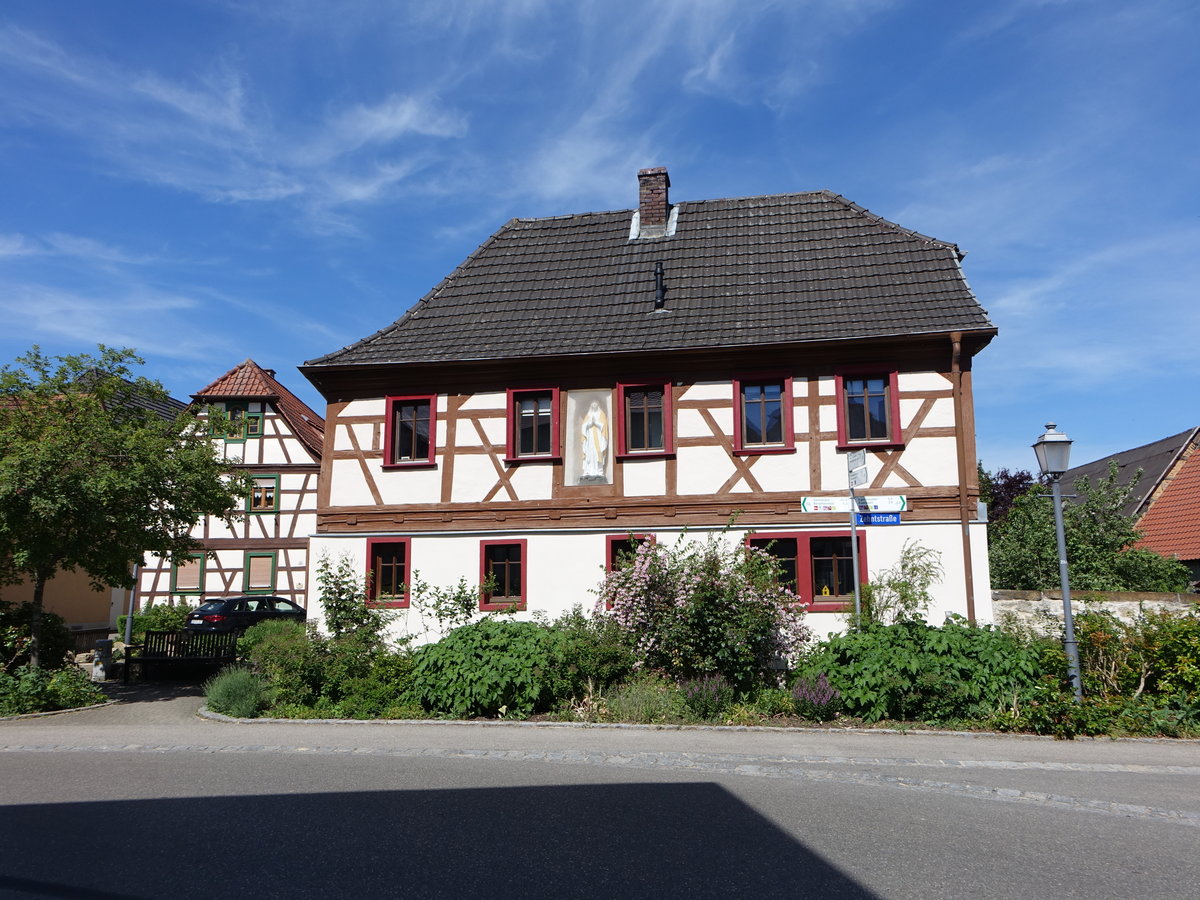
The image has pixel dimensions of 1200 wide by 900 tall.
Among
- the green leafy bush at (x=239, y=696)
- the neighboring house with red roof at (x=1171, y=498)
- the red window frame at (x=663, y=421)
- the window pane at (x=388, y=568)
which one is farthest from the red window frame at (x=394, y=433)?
the neighboring house with red roof at (x=1171, y=498)

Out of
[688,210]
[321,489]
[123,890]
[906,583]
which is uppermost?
[688,210]

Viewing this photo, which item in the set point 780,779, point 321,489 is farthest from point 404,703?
point 780,779

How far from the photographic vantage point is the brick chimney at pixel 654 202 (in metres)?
19.5

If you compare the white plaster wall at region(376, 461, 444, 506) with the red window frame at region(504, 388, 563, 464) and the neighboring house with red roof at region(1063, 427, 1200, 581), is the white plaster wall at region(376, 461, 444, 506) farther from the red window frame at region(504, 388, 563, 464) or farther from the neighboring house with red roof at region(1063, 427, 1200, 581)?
the neighboring house with red roof at region(1063, 427, 1200, 581)

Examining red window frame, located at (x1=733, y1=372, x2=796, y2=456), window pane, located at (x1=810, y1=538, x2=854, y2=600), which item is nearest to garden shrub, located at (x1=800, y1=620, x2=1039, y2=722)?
window pane, located at (x1=810, y1=538, x2=854, y2=600)

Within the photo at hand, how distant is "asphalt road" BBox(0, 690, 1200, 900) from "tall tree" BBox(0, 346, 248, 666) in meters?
4.15

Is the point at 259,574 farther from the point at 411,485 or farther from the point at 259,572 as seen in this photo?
the point at 411,485

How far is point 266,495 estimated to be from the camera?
30.5m

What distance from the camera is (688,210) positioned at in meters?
19.8

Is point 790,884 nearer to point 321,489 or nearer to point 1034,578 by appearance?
point 321,489

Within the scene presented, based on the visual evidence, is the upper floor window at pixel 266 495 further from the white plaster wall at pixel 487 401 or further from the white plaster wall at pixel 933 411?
the white plaster wall at pixel 933 411

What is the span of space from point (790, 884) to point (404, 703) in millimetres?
8957

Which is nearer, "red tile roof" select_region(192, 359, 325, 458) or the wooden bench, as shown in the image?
the wooden bench

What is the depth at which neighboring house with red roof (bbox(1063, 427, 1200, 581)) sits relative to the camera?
25266 millimetres
